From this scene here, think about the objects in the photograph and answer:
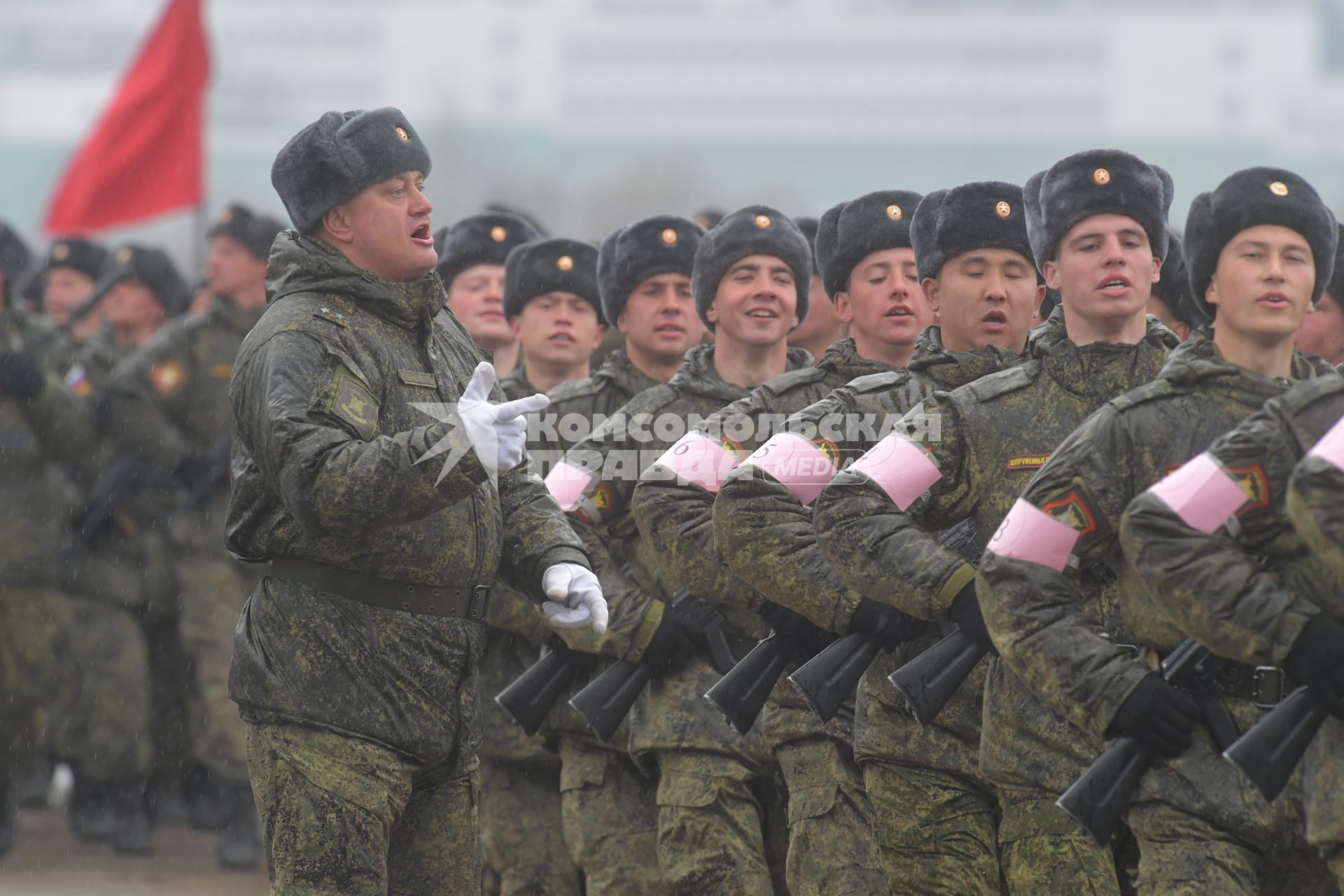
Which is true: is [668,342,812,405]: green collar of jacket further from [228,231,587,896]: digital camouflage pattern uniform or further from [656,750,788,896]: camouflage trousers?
[228,231,587,896]: digital camouflage pattern uniform

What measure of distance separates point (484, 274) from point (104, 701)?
3457 millimetres

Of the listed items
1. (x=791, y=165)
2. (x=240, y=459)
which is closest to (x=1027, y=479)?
(x=240, y=459)

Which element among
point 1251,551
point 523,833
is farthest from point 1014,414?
point 523,833

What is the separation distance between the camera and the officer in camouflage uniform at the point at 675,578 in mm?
7730

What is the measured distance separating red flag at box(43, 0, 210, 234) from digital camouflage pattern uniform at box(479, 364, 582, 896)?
340 inches

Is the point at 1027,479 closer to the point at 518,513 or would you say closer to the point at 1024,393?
the point at 1024,393

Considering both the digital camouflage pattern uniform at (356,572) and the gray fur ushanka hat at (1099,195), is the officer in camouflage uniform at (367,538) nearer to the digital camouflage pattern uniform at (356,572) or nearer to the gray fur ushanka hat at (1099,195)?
the digital camouflage pattern uniform at (356,572)

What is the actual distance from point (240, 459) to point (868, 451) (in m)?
1.71

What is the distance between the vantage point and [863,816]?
7.17 m

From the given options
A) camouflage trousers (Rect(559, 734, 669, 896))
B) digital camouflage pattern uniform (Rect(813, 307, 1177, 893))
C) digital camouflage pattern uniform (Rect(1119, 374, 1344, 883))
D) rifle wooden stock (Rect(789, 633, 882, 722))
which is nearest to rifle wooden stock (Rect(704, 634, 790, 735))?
rifle wooden stock (Rect(789, 633, 882, 722))

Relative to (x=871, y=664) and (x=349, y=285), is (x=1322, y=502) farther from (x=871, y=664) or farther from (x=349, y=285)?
(x=349, y=285)

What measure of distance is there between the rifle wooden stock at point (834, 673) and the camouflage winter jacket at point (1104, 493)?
104 cm

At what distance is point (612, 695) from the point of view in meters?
7.81

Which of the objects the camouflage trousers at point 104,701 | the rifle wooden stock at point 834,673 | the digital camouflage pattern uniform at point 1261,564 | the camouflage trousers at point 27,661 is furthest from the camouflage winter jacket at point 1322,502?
the camouflage trousers at point 104,701
